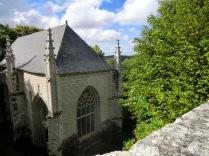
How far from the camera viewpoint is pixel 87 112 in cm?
1922

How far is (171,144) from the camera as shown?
2.44 m

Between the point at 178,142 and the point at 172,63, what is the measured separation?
401 inches

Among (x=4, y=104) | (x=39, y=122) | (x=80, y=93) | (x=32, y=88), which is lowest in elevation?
(x=39, y=122)

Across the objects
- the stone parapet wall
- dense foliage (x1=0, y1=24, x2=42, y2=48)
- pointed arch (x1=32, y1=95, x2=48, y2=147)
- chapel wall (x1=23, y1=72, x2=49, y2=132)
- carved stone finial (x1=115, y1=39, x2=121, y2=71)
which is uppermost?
dense foliage (x1=0, y1=24, x2=42, y2=48)

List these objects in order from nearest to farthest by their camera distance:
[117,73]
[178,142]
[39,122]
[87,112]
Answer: [178,142] → [87,112] → [39,122] → [117,73]

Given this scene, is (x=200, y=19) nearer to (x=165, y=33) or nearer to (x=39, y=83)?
(x=165, y=33)

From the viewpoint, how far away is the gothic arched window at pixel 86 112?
61.0 feet

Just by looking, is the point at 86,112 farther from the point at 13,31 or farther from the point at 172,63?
the point at 13,31

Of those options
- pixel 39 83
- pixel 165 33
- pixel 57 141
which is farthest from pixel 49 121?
pixel 165 33

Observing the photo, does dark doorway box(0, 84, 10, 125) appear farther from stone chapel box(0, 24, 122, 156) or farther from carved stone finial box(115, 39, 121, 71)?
carved stone finial box(115, 39, 121, 71)

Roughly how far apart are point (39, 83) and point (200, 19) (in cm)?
1187

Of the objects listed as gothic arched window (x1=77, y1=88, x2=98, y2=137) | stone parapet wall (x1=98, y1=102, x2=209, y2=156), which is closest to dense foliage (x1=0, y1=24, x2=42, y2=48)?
gothic arched window (x1=77, y1=88, x2=98, y2=137)

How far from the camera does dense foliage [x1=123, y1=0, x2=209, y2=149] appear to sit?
1102 cm

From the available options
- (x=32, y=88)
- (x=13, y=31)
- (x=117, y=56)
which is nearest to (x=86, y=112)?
(x=32, y=88)
